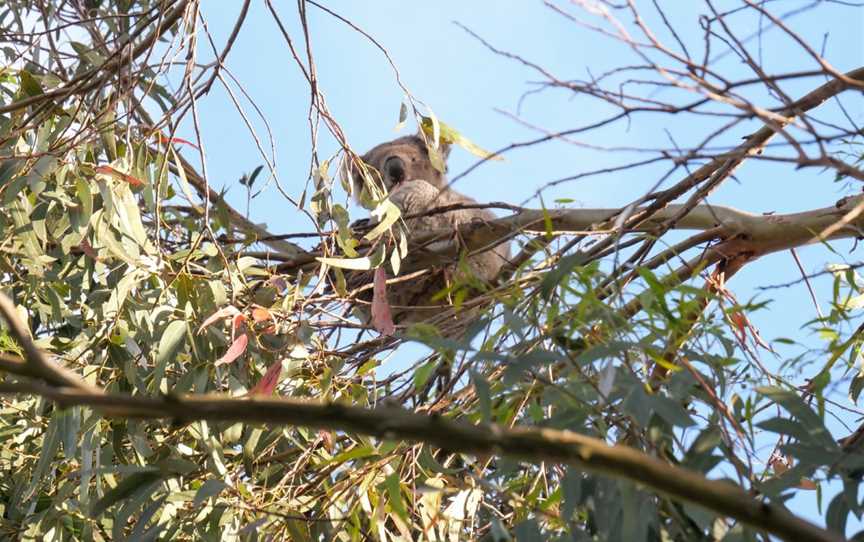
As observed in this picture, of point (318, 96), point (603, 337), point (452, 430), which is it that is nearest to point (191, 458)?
point (318, 96)

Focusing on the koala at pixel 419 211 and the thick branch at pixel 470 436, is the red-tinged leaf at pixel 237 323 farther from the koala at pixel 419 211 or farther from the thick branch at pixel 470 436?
the thick branch at pixel 470 436

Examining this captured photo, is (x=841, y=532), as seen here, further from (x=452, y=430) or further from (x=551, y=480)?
(x=551, y=480)

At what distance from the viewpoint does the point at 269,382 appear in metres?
2.42

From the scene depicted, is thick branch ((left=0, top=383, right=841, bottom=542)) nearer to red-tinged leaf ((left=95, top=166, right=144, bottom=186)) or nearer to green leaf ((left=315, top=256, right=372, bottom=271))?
green leaf ((left=315, top=256, right=372, bottom=271))

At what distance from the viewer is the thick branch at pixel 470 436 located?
3.28 feet

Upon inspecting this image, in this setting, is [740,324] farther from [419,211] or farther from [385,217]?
[419,211]

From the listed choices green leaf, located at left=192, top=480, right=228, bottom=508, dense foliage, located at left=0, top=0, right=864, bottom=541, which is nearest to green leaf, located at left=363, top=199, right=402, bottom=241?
dense foliage, located at left=0, top=0, right=864, bottom=541

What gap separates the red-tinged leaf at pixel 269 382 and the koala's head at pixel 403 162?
2966 mm

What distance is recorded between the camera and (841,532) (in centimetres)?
151

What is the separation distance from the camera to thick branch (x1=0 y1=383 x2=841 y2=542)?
100 cm

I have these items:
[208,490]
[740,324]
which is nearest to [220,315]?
[208,490]

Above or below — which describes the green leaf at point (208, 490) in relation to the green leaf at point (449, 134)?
below

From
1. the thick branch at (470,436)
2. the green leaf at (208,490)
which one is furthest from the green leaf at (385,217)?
the thick branch at (470,436)

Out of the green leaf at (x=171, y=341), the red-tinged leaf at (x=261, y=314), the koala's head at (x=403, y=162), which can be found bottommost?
the green leaf at (x=171, y=341)
